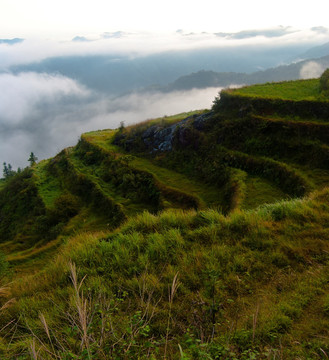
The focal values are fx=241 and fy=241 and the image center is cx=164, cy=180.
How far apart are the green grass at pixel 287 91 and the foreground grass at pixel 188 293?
17807 millimetres

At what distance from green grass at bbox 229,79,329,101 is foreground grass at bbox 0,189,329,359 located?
17.8m

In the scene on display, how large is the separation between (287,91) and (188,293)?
24.0m

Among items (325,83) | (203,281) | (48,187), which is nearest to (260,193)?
(325,83)

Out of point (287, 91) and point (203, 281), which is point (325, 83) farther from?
point (203, 281)

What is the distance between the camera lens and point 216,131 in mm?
24750

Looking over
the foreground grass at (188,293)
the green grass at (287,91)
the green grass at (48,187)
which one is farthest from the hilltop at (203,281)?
the green grass at (48,187)

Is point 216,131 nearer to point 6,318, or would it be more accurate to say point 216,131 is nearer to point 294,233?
point 294,233

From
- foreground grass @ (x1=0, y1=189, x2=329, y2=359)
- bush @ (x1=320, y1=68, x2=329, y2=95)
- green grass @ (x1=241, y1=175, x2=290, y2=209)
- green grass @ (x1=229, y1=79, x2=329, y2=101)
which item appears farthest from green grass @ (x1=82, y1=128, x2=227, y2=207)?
foreground grass @ (x1=0, y1=189, x2=329, y2=359)

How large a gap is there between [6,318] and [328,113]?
22.0 metres

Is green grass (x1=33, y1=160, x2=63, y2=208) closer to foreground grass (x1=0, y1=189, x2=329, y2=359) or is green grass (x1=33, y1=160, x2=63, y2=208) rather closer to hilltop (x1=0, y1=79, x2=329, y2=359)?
hilltop (x1=0, y1=79, x2=329, y2=359)

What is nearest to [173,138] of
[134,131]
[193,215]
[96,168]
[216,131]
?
[216,131]

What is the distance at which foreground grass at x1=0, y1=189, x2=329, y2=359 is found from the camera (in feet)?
8.95

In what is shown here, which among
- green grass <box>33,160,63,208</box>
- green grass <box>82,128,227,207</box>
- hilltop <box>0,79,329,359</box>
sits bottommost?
green grass <box>33,160,63,208</box>

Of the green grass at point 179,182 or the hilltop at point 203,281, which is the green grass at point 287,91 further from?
the green grass at point 179,182
